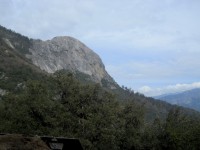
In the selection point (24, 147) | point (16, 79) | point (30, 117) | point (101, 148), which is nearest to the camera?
point (24, 147)

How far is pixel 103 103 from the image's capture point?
43.2 m

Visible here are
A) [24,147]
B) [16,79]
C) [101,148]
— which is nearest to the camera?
[24,147]

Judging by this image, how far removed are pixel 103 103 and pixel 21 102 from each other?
9.36 metres

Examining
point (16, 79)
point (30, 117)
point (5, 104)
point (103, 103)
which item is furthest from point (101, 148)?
point (16, 79)

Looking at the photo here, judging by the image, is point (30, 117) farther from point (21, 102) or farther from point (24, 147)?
point (24, 147)

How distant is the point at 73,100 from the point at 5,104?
7.84m

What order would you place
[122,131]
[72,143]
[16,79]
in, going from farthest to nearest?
[16,79]
[122,131]
[72,143]

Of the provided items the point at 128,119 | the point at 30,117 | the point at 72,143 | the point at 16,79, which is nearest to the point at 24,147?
the point at 72,143

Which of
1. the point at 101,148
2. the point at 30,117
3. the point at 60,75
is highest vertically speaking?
the point at 60,75

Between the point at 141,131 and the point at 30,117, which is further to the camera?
the point at 141,131

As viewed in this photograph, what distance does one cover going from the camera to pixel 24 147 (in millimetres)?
12555

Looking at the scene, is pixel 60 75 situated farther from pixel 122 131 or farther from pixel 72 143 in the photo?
pixel 72 143

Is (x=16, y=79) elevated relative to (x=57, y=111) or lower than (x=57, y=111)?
elevated

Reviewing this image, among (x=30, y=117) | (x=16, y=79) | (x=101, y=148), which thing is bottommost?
(x=101, y=148)
